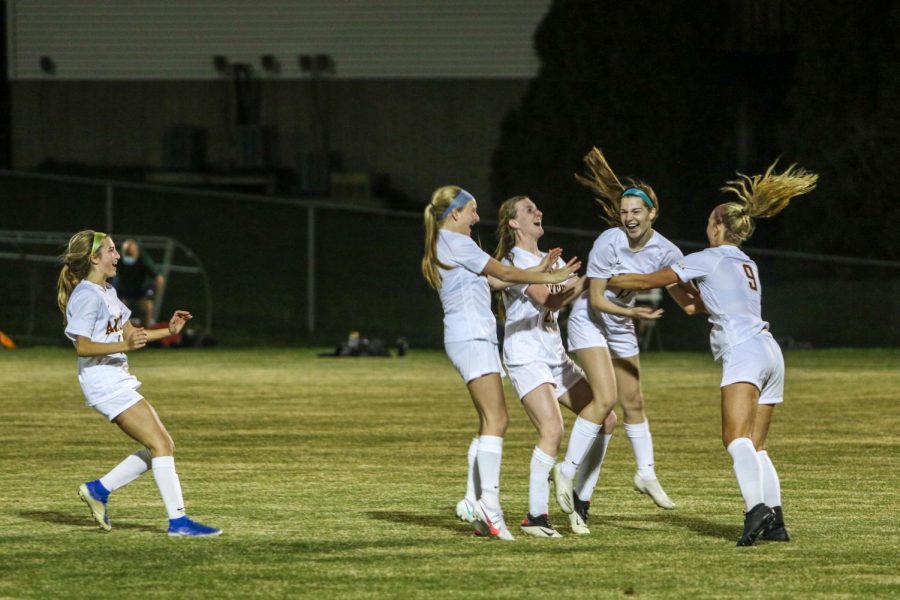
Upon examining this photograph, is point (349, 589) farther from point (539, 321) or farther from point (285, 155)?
point (285, 155)

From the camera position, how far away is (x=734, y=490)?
11406 millimetres

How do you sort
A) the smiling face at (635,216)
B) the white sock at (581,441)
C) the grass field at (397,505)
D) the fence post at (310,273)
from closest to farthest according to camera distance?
the grass field at (397,505) < the white sock at (581,441) < the smiling face at (635,216) < the fence post at (310,273)

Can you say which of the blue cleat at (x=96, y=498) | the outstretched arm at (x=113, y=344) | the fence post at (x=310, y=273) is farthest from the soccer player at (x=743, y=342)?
the fence post at (x=310, y=273)

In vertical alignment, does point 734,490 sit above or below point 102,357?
below

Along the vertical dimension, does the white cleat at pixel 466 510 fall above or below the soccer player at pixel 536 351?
below

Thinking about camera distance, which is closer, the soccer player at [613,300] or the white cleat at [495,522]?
the white cleat at [495,522]

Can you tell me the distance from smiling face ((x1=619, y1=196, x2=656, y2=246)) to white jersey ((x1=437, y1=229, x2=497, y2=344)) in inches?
41.1

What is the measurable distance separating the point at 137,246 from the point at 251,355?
2.50 m

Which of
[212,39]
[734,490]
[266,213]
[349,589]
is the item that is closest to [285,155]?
[212,39]

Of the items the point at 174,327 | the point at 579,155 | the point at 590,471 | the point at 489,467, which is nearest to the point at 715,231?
the point at 590,471

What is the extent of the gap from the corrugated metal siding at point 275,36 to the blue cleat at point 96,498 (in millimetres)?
29544

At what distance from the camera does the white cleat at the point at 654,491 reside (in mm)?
10453

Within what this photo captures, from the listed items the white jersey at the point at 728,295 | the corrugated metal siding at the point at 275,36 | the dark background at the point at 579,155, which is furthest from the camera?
the corrugated metal siding at the point at 275,36

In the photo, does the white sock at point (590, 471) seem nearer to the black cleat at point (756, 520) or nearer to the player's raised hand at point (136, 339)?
the black cleat at point (756, 520)
